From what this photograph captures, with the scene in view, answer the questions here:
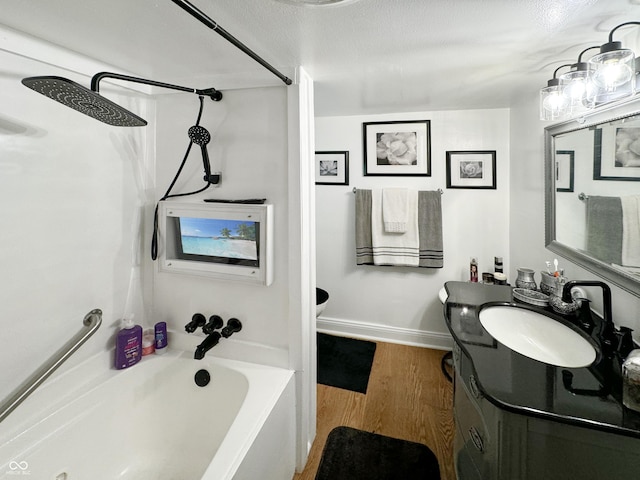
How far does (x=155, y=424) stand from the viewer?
4.67 feet

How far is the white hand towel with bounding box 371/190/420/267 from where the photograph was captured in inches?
95.3

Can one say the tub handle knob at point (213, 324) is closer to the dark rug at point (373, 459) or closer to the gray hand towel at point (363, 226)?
the dark rug at point (373, 459)

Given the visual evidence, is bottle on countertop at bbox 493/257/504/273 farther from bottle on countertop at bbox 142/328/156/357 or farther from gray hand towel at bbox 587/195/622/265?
bottle on countertop at bbox 142/328/156/357

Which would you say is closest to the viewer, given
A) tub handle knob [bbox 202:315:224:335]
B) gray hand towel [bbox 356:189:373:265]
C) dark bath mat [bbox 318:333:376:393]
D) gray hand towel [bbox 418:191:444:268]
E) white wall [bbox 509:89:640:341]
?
tub handle knob [bbox 202:315:224:335]

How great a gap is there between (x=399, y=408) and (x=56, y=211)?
2155mm

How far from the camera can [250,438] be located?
1047 mm

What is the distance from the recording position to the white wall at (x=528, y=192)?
1.79 meters

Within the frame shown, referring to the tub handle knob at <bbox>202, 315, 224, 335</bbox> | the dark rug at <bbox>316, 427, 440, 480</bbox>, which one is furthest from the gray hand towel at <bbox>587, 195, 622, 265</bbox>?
the tub handle knob at <bbox>202, 315, 224, 335</bbox>

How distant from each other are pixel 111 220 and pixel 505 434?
182 centimetres

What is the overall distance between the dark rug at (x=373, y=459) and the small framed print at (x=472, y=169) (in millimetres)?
1915

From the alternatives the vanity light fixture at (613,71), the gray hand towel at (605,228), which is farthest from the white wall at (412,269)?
the vanity light fixture at (613,71)

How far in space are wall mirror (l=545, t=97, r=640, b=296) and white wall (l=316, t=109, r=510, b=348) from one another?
26.5 inches

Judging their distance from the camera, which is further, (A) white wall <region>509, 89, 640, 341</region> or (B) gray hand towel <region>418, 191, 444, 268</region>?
(B) gray hand towel <region>418, 191, 444, 268</region>

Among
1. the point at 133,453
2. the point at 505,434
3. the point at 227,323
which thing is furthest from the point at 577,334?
the point at 133,453
